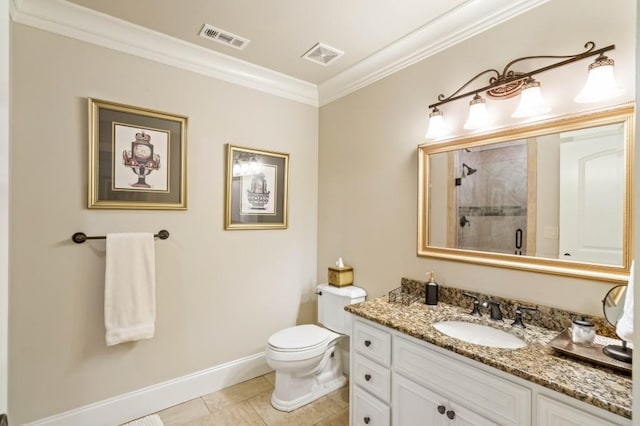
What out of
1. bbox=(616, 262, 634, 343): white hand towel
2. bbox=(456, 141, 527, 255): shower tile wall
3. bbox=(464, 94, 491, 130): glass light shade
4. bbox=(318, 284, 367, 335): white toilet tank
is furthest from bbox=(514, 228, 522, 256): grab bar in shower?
bbox=(318, 284, 367, 335): white toilet tank

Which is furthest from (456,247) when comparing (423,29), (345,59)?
(345,59)

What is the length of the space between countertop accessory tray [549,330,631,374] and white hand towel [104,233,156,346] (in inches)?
87.6

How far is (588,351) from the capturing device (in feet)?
3.79

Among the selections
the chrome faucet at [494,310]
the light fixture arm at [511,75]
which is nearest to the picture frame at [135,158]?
the light fixture arm at [511,75]

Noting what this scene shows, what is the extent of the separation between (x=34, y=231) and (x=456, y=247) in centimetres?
250

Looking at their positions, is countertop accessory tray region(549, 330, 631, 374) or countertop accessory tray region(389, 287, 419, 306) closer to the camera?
countertop accessory tray region(549, 330, 631, 374)

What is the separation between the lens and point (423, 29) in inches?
76.7

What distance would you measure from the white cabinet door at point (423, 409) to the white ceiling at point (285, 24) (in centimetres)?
196

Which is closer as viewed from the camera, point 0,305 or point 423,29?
point 0,305

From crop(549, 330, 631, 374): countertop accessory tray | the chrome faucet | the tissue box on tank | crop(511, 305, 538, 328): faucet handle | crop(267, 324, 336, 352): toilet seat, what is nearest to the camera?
crop(549, 330, 631, 374): countertop accessory tray

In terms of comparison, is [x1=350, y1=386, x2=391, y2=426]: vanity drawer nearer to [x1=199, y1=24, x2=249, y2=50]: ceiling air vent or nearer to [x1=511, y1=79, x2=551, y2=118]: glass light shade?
[x1=511, y1=79, x2=551, y2=118]: glass light shade

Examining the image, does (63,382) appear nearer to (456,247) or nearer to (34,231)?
(34,231)

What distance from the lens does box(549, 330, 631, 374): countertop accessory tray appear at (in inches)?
41.6

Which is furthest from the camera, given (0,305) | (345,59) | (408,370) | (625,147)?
(345,59)
